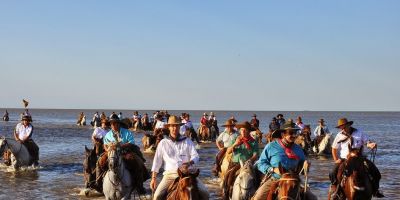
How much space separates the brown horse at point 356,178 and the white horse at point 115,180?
14.8 ft

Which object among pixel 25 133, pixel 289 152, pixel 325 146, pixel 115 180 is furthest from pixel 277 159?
pixel 325 146

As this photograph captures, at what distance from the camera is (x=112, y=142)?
37.8 ft

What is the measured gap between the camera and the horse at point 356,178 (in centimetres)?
1128

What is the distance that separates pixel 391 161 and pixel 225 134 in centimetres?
1427

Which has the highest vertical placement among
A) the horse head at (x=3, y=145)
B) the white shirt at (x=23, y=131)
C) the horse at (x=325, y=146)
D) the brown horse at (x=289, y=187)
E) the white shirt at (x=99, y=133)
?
the white shirt at (x=99, y=133)

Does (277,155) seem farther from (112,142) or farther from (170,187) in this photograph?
(112,142)

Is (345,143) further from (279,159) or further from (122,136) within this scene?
(122,136)

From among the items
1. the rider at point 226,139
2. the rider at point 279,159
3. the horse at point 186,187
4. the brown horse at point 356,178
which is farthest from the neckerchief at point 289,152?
the rider at point 226,139

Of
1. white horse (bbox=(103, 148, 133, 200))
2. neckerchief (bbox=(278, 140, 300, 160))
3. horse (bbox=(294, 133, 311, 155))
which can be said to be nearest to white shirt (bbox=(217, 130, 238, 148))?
white horse (bbox=(103, 148, 133, 200))

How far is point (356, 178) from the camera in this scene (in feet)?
37.2

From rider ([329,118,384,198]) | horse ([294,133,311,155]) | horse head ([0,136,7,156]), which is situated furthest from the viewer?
horse ([294,133,311,155])

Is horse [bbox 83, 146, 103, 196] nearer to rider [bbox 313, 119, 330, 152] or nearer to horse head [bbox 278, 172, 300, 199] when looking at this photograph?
horse head [bbox 278, 172, 300, 199]

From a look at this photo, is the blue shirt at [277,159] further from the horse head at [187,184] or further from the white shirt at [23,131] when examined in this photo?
the white shirt at [23,131]

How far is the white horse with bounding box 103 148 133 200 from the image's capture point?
11258mm
